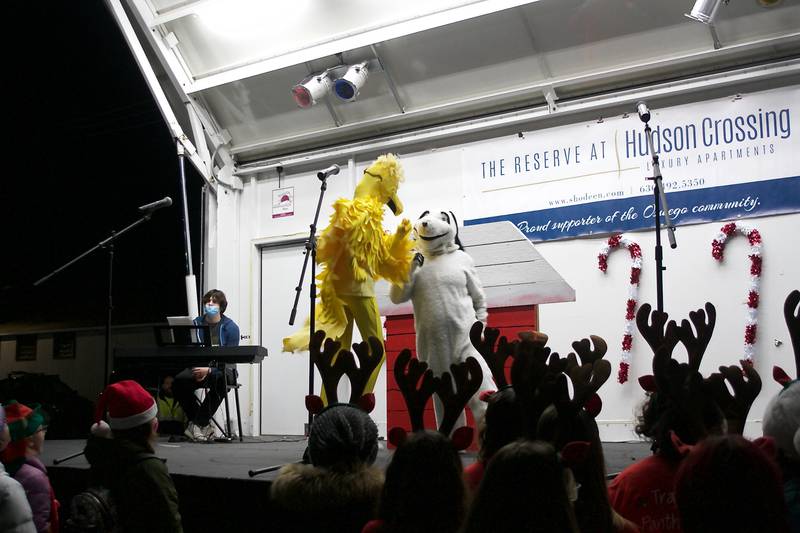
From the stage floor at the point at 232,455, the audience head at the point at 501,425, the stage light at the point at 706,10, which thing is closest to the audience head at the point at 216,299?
the stage floor at the point at 232,455

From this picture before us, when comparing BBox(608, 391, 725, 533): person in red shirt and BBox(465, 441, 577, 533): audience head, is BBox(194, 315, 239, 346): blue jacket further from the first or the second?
BBox(465, 441, 577, 533): audience head

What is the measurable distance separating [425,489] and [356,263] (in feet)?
9.35

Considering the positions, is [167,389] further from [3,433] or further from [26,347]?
[26,347]

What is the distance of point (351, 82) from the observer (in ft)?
21.1

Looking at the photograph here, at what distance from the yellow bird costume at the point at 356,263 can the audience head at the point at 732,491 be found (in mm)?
3217

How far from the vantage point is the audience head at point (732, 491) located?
1.08 m

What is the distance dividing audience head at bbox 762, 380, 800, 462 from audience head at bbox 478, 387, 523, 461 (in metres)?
0.54

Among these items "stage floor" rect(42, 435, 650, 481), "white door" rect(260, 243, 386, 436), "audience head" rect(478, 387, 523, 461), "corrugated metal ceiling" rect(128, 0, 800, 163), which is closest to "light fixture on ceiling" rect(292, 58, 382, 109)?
"corrugated metal ceiling" rect(128, 0, 800, 163)

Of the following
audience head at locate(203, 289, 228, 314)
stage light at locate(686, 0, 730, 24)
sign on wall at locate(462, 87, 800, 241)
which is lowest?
audience head at locate(203, 289, 228, 314)

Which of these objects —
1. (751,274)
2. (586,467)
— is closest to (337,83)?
(751,274)

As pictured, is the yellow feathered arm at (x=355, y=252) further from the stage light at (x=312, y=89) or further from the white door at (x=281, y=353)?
the white door at (x=281, y=353)

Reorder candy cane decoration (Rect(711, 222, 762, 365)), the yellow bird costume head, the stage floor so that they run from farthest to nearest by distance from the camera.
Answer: candy cane decoration (Rect(711, 222, 762, 365)) < the yellow bird costume head < the stage floor

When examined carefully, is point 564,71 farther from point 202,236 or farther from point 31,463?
point 31,463

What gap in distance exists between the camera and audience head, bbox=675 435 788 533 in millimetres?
1076
